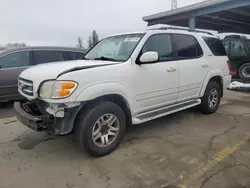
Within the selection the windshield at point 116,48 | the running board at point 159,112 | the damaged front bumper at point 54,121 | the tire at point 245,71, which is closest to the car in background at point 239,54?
the tire at point 245,71

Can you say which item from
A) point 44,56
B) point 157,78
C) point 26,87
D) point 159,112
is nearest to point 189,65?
point 157,78

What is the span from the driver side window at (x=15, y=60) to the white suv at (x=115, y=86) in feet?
8.32

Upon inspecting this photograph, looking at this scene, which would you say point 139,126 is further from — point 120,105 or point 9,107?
point 9,107

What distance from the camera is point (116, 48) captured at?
4.44m

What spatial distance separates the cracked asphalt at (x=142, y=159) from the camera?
3014 mm

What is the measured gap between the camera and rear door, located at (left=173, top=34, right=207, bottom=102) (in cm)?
479

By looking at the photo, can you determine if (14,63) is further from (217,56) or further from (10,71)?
(217,56)

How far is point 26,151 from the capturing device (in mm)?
3879

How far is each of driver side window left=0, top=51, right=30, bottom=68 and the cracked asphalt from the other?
194 cm

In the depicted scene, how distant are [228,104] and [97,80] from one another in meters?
5.01

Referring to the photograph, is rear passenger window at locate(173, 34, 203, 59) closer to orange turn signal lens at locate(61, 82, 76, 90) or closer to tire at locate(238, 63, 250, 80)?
orange turn signal lens at locate(61, 82, 76, 90)

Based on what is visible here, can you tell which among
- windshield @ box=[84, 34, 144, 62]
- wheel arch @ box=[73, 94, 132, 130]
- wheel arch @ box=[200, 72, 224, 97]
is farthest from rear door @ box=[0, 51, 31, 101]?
wheel arch @ box=[200, 72, 224, 97]

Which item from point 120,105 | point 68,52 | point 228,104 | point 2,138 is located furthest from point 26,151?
point 228,104

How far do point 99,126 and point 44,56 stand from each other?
418 cm
